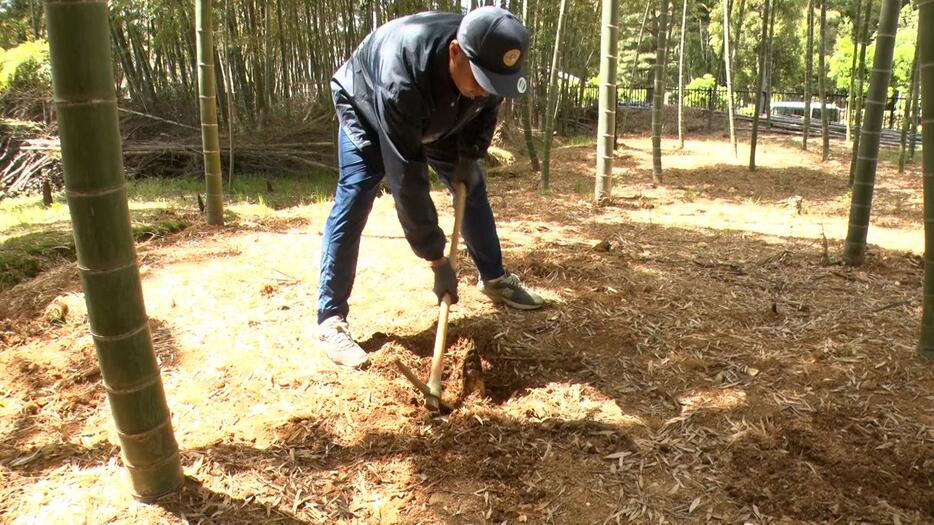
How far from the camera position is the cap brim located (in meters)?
2.16

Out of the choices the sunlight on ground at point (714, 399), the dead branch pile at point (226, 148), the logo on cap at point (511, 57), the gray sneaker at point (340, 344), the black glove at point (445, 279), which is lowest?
the sunlight on ground at point (714, 399)

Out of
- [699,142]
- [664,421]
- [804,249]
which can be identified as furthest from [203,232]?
[699,142]

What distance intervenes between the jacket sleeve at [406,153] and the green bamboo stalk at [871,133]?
266cm

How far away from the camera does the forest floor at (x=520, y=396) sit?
1.88m

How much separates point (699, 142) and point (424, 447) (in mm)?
13484

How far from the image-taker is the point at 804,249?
4.39 m

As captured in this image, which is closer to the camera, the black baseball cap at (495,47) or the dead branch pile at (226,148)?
the black baseball cap at (495,47)

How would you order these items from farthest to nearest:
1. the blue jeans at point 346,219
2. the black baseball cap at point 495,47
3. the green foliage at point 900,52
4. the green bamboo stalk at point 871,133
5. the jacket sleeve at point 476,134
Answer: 1. the green foliage at point 900,52
2. the green bamboo stalk at point 871,133
3. the jacket sleeve at point 476,134
4. the blue jeans at point 346,219
5. the black baseball cap at point 495,47

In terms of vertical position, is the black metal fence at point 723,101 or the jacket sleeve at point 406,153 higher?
the black metal fence at point 723,101

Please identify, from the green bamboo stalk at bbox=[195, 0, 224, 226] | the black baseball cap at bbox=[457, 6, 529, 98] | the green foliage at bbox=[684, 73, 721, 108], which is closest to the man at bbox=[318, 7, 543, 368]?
the black baseball cap at bbox=[457, 6, 529, 98]

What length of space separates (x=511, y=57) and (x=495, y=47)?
66 mm

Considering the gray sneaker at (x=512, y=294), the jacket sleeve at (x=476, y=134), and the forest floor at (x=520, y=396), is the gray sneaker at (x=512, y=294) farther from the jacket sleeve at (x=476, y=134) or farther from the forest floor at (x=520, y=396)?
the jacket sleeve at (x=476, y=134)

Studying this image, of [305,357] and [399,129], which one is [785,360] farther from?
[305,357]

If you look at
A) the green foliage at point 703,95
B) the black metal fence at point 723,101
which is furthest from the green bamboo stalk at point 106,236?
the green foliage at point 703,95
